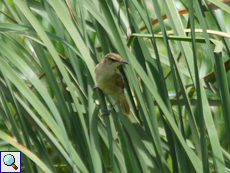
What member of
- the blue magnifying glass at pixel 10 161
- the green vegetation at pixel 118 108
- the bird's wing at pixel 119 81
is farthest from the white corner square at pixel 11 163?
the bird's wing at pixel 119 81

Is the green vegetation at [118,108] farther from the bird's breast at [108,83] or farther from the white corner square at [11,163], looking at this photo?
the bird's breast at [108,83]

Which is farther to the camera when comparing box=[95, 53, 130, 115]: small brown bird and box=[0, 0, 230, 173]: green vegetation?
box=[95, 53, 130, 115]: small brown bird

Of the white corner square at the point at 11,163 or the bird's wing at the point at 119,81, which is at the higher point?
the bird's wing at the point at 119,81

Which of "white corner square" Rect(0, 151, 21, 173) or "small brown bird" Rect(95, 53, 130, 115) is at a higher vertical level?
"small brown bird" Rect(95, 53, 130, 115)

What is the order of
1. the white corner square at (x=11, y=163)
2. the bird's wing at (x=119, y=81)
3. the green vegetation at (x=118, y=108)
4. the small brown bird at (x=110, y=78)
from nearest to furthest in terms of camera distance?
the green vegetation at (x=118, y=108) < the white corner square at (x=11, y=163) < the small brown bird at (x=110, y=78) < the bird's wing at (x=119, y=81)

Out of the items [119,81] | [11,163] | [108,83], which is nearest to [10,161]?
[11,163]

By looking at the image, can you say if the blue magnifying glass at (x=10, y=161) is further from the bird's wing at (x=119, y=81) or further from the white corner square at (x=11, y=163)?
the bird's wing at (x=119, y=81)

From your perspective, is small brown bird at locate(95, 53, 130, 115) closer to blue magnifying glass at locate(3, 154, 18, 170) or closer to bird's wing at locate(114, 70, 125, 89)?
bird's wing at locate(114, 70, 125, 89)

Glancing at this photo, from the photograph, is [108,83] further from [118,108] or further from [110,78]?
[118,108]

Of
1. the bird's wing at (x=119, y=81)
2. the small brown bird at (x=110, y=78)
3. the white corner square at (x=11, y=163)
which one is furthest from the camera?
the bird's wing at (x=119, y=81)

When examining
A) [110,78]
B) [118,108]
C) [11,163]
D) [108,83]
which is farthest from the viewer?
[110,78]

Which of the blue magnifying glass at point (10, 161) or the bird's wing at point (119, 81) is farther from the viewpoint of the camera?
the bird's wing at point (119, 81)

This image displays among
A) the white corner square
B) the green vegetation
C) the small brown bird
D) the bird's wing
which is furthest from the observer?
the bird's wing

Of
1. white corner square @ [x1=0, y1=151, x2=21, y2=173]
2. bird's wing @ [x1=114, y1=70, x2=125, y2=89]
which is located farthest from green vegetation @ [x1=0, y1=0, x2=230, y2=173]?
bird's wing @ [x1=114, y1=70, x2=125, y2=89]
